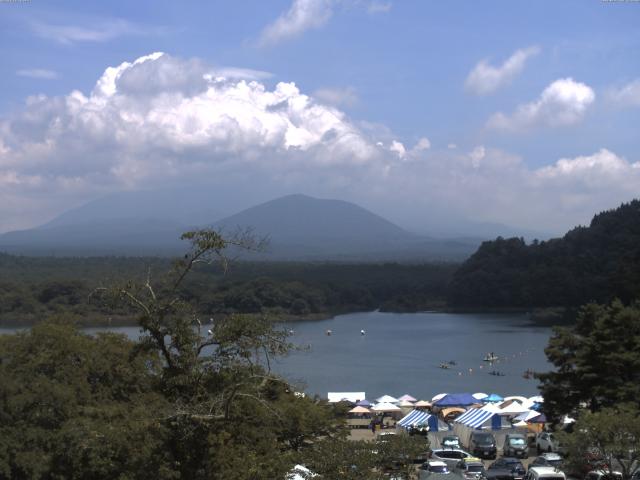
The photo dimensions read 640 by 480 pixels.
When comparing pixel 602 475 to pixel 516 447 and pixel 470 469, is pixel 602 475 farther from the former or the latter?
pixel 516 447

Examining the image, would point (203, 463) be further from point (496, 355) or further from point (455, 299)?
point (455, 299)

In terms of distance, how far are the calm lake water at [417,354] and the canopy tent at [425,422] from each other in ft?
20.9

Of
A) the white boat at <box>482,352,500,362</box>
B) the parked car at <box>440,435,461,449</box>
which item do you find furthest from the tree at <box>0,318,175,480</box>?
the white boat at <box>482,352,500,362</box>

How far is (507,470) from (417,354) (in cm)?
2980

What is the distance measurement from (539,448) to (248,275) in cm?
6052

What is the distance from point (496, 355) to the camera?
39.3 metres

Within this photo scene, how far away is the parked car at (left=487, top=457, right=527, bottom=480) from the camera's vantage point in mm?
11208

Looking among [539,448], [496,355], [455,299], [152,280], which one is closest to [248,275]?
[455,299]

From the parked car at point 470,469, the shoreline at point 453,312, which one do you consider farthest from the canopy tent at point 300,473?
the shoreline at point 453,312

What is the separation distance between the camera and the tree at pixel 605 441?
27.5 ft

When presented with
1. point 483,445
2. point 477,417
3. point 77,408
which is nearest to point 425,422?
point 477,417

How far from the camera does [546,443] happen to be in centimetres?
1405

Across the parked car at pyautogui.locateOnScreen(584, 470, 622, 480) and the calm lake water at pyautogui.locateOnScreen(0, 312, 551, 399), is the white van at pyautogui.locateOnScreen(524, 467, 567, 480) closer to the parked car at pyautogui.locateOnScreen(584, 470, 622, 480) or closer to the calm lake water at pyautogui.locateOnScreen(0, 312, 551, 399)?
the parked car at pyautogui.locateOnScreen(584, 470, 622, 480)

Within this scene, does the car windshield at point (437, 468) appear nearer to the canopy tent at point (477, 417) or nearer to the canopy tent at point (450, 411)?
the canopy tent at point (477, 417)
